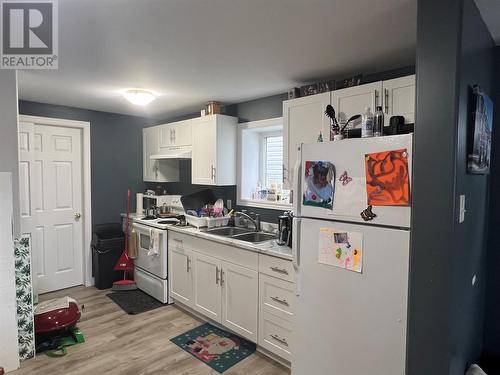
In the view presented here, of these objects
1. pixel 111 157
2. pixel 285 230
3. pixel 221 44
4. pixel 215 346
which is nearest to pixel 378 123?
pixel 221 44

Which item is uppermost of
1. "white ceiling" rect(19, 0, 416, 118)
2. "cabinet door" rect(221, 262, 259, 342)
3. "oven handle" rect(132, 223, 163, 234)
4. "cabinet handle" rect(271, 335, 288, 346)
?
"white ceiling" rect(19, 0, 416, 118)

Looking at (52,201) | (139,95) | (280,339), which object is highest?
(139,95)

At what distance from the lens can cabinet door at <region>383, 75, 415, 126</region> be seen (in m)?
2.00

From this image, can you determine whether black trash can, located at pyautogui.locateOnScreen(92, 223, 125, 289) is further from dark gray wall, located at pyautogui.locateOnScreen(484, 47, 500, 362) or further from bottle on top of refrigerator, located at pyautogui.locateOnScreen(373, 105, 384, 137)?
dark gray wall, located at pyautogui.locateOnScreen(484, 47, 500, 362)

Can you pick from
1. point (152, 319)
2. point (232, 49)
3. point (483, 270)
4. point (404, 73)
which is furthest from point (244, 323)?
point (404, 73)

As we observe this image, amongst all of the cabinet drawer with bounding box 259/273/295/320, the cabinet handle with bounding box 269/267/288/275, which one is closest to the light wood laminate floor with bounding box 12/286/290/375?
the cabinet drawer with bounding box 259/273/295/320

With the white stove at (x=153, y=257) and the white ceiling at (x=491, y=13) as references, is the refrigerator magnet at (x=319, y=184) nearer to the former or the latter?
the white ceiling at (x=491, y=13)

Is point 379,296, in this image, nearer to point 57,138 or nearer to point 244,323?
point 244,323

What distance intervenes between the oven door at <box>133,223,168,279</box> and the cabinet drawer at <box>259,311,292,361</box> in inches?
58.5

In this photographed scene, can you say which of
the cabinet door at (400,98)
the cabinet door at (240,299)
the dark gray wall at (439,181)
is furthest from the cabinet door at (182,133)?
the dark gray wall at (439,181)

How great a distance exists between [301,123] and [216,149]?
1.15 m

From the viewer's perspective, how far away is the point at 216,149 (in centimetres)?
345

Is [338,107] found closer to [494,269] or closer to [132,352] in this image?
[494,269]

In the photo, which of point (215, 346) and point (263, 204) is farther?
point (263, 204)
